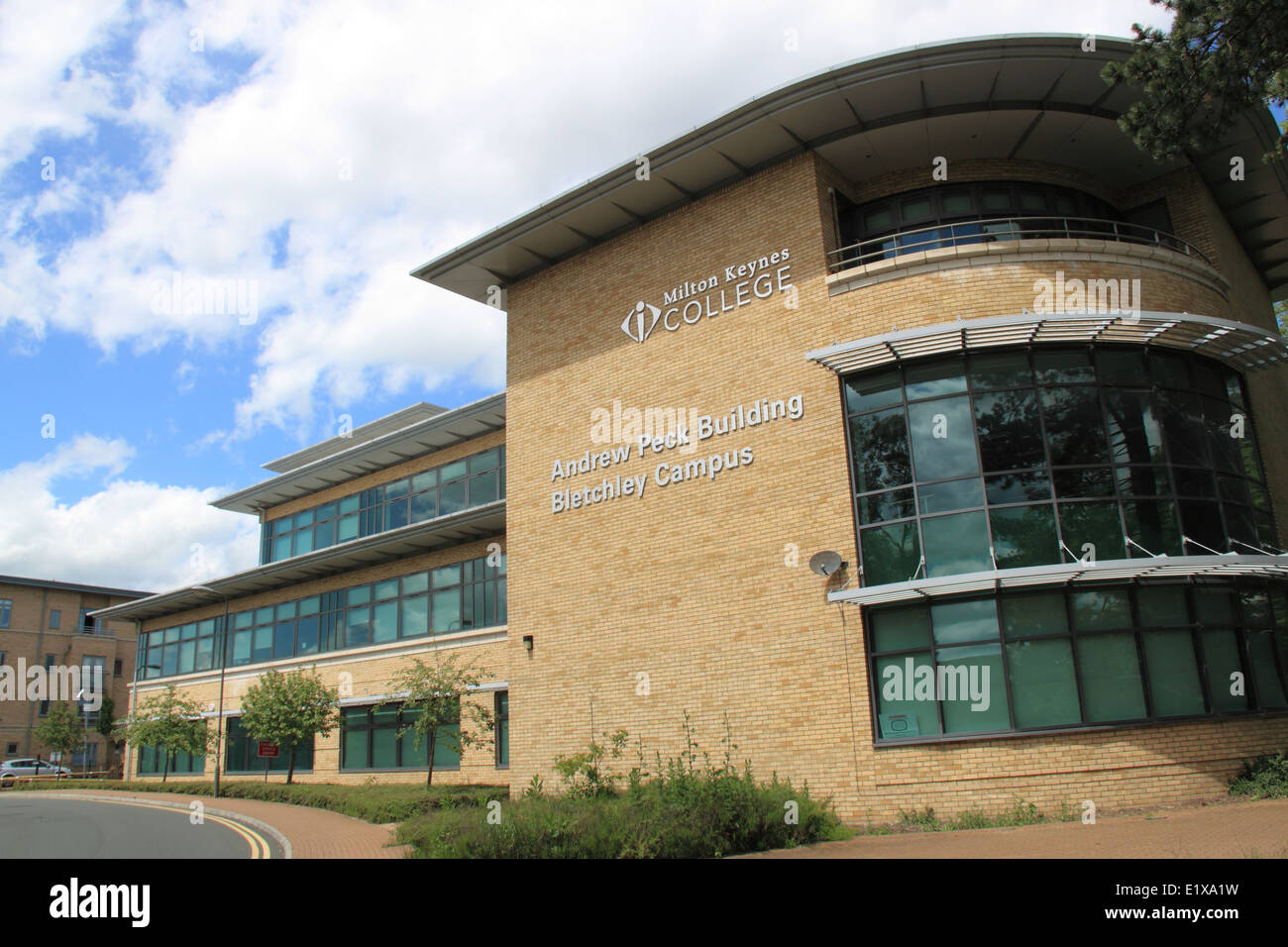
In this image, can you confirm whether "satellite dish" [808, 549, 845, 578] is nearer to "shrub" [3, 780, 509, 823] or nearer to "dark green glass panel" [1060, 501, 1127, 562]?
"dark green glass panel" [1060, 501, 1127, 562]

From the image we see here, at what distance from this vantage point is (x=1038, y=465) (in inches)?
601

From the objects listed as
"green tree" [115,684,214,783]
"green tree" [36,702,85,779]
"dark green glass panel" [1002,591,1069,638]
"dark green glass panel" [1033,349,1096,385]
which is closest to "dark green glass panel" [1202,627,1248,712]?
"dark green glass panel" [1002,591,1069,638]

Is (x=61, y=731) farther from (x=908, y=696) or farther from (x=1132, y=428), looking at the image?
(x=1132, y=428)

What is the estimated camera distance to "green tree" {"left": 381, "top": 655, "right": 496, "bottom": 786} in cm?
2391

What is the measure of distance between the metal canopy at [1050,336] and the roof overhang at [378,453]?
15148 millimetres

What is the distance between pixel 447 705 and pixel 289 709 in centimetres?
735

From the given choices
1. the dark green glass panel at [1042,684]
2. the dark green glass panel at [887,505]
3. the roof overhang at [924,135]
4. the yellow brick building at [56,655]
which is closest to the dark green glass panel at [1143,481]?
the dark green glass panel at [1042,684]

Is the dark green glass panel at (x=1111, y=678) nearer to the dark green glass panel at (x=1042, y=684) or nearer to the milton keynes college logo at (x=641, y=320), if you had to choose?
the dark green glass panel at (x=1042, y=684)

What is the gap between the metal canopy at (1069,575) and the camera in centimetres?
1409

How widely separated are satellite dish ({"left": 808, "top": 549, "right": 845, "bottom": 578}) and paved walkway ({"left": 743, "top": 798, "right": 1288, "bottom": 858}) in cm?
420

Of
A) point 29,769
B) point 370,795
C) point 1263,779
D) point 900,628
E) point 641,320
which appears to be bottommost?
point 29,769

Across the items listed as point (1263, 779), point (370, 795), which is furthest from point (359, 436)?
point (1263, 779)
